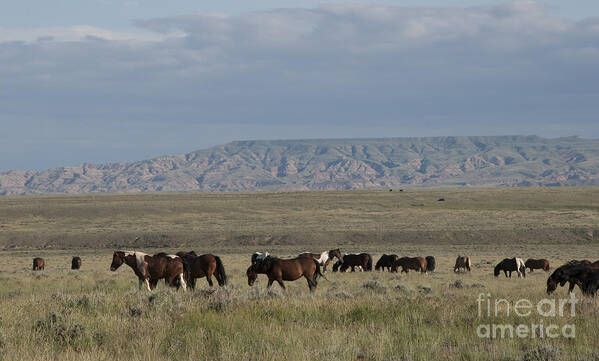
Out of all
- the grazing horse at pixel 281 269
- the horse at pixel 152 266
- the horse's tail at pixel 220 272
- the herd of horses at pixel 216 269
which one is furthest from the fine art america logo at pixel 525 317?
the horse at pixel 152 266

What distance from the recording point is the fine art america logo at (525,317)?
1009cm

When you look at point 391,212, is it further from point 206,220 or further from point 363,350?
point 363,350

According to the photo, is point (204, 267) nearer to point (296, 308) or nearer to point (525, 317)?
point (296, 308)

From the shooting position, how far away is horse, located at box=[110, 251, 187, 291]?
18156mm

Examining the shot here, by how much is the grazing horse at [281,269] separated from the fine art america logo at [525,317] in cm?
683

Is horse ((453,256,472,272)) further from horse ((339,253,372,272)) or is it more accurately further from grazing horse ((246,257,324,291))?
grazing horse ((246,257,324,291))

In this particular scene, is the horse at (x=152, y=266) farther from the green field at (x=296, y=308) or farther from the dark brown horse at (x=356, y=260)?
the dark brown horse at (x=356, y=260)

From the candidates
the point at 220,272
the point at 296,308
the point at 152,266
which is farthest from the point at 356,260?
the point at 296,308

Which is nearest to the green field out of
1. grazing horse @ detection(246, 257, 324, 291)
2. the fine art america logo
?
the fine art america logo

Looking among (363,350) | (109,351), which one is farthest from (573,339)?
(109,351)

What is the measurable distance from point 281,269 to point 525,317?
856 centimetres

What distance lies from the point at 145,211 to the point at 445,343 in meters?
94.7

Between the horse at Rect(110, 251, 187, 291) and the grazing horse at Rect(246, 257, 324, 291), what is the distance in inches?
84.4

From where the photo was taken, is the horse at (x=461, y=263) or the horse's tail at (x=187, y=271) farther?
the horse at (x=461, y=263)
